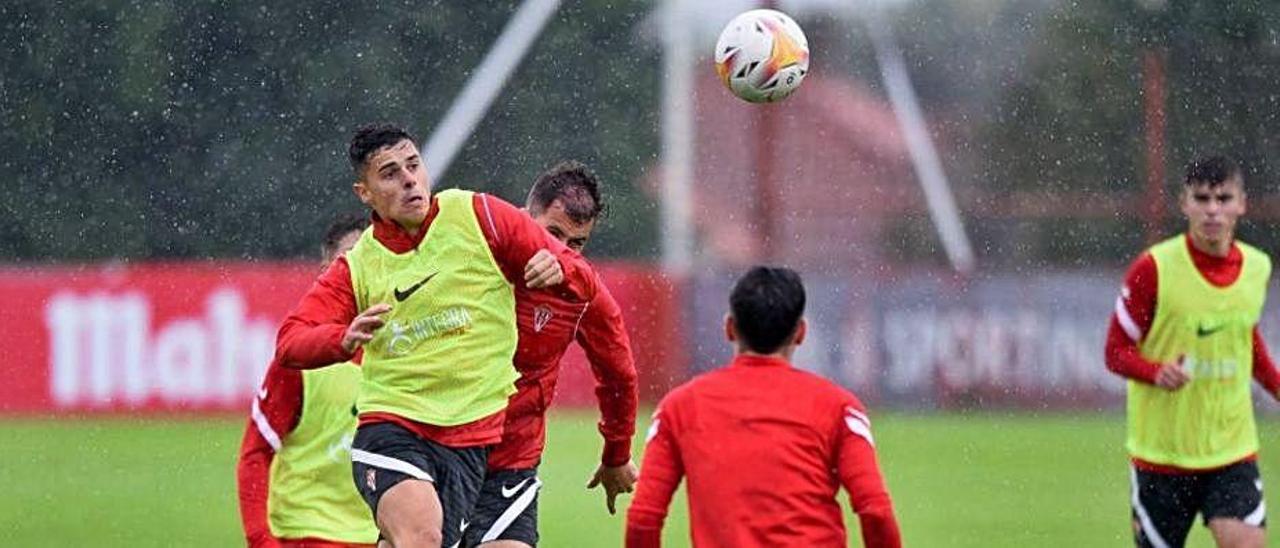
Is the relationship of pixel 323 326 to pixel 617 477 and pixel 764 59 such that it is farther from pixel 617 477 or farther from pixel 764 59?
pixel 764 59

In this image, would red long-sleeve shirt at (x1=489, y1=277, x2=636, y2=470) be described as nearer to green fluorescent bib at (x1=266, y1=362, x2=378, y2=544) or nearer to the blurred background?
green fluorescent bib at (x1=266, y1=362, x2=378, y2=544)

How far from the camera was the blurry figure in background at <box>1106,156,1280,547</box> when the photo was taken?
25.0 ft

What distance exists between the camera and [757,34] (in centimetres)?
807

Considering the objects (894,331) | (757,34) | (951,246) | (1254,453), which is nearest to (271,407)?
(757,34)

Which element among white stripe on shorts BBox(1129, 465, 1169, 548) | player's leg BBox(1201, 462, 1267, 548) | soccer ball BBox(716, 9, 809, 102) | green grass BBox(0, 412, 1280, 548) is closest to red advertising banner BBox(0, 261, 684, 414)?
green grass BBox(0, 412, 1280, 548)

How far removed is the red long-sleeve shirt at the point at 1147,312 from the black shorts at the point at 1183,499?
5 centimetres

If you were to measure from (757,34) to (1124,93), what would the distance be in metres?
11.5

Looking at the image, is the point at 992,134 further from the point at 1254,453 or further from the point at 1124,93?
the point at 1254,453

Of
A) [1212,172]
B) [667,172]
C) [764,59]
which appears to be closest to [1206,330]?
[1212,172]

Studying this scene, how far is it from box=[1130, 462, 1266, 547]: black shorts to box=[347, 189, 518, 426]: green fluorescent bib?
2.69 m

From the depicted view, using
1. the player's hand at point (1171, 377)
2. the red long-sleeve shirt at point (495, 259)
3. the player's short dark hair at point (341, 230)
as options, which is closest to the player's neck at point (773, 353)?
the red long-sleeve shirt at point (495, 259)

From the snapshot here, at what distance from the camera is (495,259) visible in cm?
607

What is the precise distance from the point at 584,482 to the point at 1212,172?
7.18m

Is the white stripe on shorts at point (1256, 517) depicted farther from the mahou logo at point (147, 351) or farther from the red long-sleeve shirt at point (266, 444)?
the mahou logo at point (147, 351)
